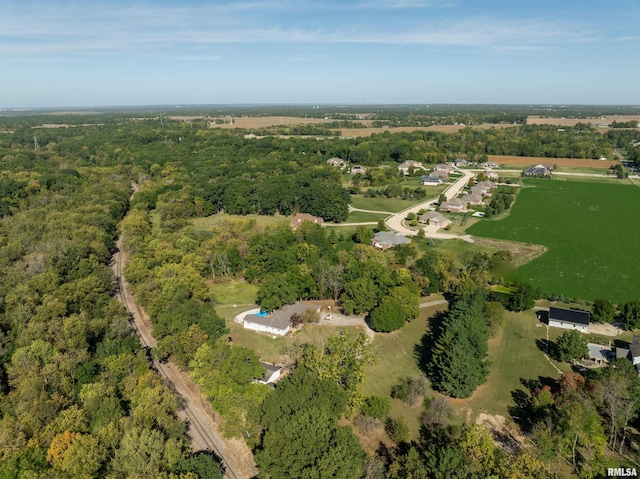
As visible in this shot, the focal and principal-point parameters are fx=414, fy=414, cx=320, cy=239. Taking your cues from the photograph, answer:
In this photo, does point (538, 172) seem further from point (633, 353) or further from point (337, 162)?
point (633, 353)

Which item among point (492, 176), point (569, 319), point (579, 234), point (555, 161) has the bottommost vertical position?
point (569, 319)

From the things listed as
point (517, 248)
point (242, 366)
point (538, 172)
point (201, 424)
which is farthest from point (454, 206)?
point (201, 424)

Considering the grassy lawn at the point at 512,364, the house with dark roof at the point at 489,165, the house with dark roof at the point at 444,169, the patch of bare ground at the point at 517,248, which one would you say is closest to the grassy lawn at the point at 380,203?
the patch of bare ground at the point at 517,248

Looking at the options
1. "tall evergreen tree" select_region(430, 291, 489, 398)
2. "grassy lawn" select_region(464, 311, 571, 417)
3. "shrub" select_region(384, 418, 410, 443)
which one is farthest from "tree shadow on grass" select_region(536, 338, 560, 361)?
"shrub" select_region(384, 418, 410, 443)

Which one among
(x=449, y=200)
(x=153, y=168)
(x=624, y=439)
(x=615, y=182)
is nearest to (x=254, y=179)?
(x=153, y=168)

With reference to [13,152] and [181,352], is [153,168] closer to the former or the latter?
[13,152]

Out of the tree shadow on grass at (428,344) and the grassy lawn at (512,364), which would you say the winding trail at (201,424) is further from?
the tree shadow on grass at (428,344)

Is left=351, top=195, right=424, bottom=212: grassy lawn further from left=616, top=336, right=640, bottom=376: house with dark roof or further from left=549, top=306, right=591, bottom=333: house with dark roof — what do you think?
left=616, top=336, right=640, bottom=376: house with dark roof

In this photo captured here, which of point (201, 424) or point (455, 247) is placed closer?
point (201, 424)
